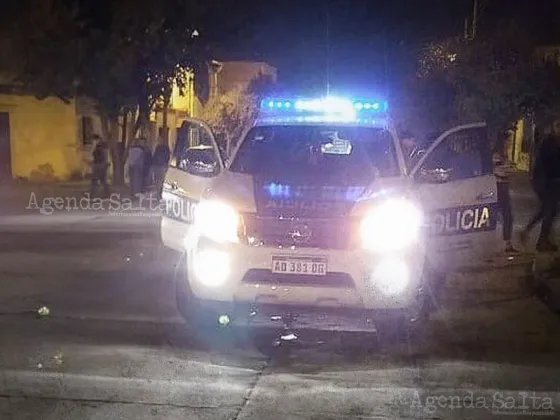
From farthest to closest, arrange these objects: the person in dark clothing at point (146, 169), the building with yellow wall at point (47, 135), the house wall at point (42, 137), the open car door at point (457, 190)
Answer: the house wall at point (42, 137)
the building with yellow wall at point (47, 135)
the person in dark clothing at point (146, 169)
the open car door at point (457, 190)

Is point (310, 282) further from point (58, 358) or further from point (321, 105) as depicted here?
point (321, 105)

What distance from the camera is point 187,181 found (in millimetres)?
8281

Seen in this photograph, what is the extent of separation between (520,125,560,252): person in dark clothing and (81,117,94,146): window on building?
59.3 ft

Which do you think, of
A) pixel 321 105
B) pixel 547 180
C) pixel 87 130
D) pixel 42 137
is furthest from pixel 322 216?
pixel 87 130

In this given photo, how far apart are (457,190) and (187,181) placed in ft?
7.96

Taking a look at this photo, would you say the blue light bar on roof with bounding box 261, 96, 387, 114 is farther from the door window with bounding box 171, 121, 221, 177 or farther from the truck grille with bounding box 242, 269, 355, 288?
the truck grille with bounding box 242, 269, 355, 288

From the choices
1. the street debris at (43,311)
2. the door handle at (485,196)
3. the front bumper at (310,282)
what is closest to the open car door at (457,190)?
the door handle at (485,196)

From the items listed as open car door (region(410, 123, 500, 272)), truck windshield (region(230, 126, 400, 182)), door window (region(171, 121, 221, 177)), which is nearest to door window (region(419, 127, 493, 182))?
open car door (region(410, 123, 500, 272))

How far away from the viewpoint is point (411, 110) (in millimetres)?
28453

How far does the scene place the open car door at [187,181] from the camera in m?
8.09

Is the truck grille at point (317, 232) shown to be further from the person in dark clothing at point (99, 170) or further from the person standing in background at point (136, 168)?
the person in dark clothing at point (99, 170)

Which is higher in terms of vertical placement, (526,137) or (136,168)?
(136,168)

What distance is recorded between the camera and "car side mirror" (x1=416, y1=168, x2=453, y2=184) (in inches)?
308

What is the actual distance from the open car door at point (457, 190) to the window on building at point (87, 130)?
20.5 m
